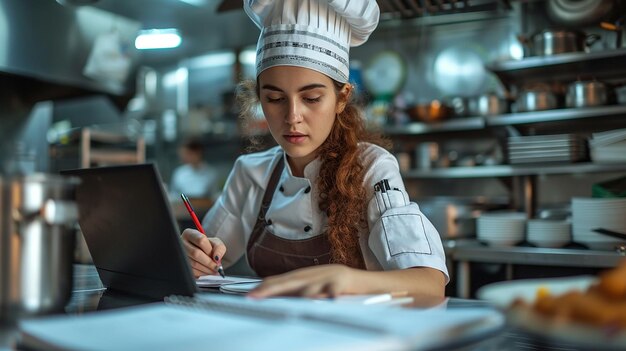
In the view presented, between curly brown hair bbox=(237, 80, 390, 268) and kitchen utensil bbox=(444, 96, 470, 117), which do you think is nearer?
curly brown hair bbox=(237, 80, 390, 268)

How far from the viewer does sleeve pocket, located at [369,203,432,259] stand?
125cm

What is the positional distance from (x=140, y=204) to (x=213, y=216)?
852mm

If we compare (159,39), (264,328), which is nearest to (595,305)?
(264,328)

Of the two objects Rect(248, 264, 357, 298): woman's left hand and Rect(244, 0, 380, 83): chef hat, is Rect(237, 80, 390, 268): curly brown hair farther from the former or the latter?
Rect(248, 264, 357, 298): woman's left hand

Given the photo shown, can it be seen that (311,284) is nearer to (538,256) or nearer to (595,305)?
(595,305)

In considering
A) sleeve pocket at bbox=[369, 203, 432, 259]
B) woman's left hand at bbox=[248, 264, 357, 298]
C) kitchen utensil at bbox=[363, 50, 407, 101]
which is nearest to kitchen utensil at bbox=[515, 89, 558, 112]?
kitchen utensil at bbox=[363, 50, 407, 101]

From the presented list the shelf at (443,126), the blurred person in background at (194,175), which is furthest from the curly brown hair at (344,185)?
the blurred person in background at (194,175)

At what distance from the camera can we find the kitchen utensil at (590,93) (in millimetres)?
3123

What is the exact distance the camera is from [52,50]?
3.75 meters

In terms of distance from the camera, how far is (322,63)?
145 cm

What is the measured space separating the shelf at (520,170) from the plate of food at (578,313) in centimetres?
259

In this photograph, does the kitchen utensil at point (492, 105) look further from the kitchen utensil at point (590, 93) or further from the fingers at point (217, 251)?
the fingers at point (217, 251)

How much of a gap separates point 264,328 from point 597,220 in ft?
8.09

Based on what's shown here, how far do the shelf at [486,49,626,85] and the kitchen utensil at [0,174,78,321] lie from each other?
3.03 metres
